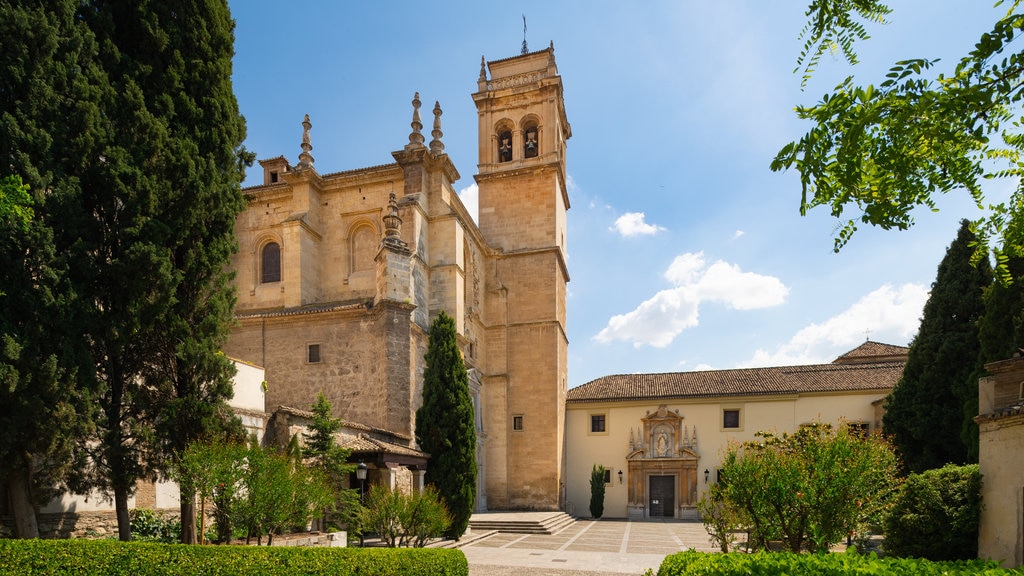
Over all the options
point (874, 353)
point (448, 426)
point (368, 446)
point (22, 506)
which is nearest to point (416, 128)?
point (448, 426)

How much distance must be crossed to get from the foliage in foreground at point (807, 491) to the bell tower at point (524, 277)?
17864 mm

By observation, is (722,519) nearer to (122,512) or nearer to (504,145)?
(122,512)

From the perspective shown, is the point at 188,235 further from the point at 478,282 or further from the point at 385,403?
the point at 478,282

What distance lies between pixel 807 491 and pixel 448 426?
11437mm

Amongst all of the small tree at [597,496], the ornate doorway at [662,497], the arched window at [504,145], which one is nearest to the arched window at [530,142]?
the arched window at [504,145]

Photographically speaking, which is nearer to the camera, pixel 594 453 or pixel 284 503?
pixel 284 503

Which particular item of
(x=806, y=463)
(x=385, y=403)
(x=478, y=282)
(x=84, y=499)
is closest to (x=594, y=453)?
(x=478, y=282)

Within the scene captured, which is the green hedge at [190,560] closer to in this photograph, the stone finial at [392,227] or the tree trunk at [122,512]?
the tree trunk at [122,512]

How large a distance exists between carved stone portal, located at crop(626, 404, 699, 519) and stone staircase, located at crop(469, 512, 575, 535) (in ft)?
19.4

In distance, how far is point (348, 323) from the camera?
19.8 m

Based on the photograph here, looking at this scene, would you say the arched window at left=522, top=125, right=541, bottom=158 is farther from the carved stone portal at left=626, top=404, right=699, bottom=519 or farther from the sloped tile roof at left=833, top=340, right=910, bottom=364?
the sloped tile roof at left=833, top=340, right=910, bottom=364

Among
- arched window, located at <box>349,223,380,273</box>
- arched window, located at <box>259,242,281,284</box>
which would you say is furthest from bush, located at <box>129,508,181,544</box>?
arched window, located at <box>349,223,380,273</box>

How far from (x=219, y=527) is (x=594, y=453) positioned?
73.8 feet

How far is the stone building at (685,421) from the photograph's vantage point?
28234 millimetres
